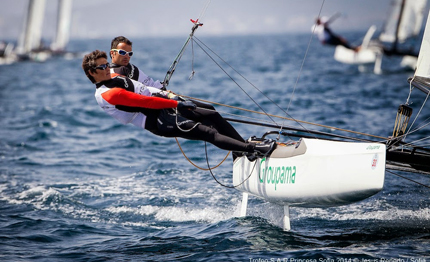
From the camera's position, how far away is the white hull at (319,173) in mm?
3977

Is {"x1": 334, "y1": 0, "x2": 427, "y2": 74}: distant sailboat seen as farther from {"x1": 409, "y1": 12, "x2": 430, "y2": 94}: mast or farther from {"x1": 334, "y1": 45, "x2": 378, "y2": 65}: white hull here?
{"x1": 409, "y1": 12, "x2": 430, "y2": 94}: mast

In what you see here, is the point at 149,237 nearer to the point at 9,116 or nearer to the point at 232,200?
the point at 232,200

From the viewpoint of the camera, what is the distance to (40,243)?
4.61 meters

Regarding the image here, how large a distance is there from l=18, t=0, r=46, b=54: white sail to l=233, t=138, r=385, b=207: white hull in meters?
34.7

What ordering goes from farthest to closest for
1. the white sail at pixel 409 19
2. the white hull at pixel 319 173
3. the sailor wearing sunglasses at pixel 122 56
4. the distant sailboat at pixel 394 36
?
the white sail at pixel 409 19 → the distant sailboat at pixel 394 36 → the sailor wearing sunglasses at pixel 122 56 → the white hull at pixel 319 173

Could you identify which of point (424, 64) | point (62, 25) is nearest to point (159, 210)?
point (424, 64)

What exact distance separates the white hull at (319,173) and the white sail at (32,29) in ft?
114

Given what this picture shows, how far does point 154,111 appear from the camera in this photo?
459 cm

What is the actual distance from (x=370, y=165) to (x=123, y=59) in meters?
2.36

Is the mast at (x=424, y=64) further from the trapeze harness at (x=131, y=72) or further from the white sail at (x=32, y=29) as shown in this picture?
the white sail at (x=32, y=29)

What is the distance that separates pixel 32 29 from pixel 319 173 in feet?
119

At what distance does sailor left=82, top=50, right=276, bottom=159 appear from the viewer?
4.32 m

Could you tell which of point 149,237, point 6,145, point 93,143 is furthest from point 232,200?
point 6,145

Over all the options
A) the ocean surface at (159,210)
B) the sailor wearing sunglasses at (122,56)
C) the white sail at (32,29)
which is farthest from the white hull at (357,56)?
the white sail at (32,29)
